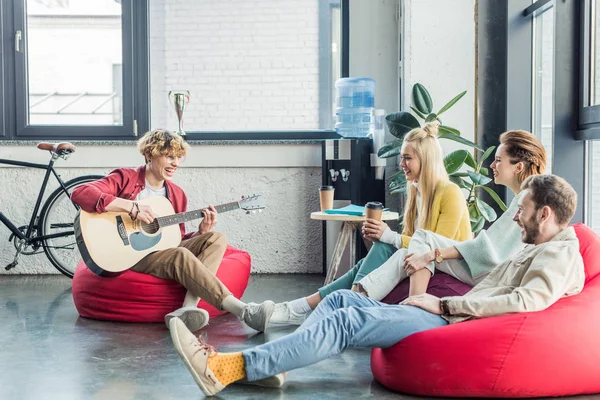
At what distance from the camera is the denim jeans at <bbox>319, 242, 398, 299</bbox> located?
3146mm

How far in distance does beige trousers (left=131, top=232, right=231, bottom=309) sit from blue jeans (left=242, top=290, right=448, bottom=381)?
40.5 inches

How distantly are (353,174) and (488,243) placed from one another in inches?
81.3

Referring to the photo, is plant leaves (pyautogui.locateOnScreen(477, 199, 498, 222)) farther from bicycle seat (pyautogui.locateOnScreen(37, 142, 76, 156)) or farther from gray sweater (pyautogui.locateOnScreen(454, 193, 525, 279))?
bicycle seat (pyautogui.locateOnScreen(37, 142, 76, 156))

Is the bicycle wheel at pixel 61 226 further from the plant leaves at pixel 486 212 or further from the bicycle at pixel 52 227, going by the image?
the plant leaves at pixel 486 212

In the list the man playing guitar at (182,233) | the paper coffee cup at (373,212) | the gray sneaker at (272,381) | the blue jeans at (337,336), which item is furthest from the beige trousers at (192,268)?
the blue jeans at (337,336)

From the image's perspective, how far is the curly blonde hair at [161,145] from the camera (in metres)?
3.68

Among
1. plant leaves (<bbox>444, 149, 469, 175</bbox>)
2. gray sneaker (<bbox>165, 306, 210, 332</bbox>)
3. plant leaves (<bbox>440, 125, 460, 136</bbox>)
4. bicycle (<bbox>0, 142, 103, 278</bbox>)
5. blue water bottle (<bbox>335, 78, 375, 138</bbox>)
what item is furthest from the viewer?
blue water bottle (<bbox>335, 78, 375, 138</bbox>)

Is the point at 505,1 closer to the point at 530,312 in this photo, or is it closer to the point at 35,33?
the point at 530,312

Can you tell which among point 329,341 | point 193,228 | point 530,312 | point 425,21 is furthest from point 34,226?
point 530,312

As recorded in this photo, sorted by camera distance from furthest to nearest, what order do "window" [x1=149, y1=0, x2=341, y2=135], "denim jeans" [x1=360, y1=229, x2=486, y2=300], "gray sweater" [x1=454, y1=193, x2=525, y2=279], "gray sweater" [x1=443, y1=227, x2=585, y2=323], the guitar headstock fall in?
"window" [x1=149, y1=0, x2=341, y2=135], the guitar headstock, "denim jeans" [x1=360, y1=229, x2=486, y2=300], "gray sweater" [x1=454, y1=193, x2=525, y2=279], "gray sweater" [x1=443, y1=227, x2=585, y2=323]

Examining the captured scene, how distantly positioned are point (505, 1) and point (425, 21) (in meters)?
0.51

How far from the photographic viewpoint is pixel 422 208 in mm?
3123

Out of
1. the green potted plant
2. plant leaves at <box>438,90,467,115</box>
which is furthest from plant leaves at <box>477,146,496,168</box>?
plant leaves at <box>438,90,467,115</box>

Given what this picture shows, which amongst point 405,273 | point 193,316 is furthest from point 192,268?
point 405,273
